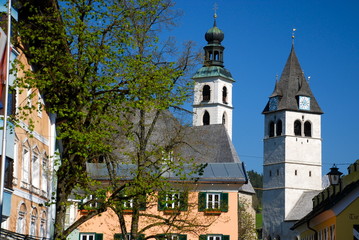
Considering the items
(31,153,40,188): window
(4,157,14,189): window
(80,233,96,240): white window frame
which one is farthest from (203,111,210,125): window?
(4,157,14,189): window

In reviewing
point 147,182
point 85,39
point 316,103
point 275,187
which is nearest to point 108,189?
point 147,182

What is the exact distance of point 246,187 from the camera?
109062 millimetres

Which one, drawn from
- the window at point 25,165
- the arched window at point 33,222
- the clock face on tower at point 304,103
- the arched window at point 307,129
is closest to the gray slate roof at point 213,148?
the arched window at point 33,222

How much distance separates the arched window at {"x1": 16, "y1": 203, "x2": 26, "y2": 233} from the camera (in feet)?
80.0

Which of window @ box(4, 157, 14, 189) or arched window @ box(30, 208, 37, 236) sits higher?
window @ box(4, 157, 14, 189)

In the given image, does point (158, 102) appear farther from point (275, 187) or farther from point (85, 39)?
point (275, 187)

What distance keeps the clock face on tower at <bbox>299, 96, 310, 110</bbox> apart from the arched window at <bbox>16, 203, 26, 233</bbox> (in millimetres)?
104432

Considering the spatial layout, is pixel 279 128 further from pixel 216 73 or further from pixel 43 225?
pixel 43 225

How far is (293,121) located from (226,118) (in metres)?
13.7

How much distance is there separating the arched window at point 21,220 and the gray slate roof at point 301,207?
3638 inches

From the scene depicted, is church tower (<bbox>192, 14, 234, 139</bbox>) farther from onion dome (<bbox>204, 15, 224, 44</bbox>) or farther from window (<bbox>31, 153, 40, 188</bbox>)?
window (<bbox>31, 153, 40, 188</bbox>)

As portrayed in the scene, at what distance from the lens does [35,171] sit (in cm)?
2733

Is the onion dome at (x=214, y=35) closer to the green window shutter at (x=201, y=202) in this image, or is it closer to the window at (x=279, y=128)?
the window at (x=279, y=128)

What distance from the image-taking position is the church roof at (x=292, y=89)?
12719 cm
